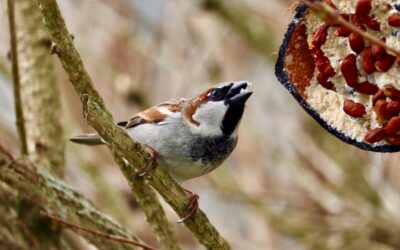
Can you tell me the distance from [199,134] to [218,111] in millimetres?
102

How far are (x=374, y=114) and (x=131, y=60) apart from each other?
3.74m

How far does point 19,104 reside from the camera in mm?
2715

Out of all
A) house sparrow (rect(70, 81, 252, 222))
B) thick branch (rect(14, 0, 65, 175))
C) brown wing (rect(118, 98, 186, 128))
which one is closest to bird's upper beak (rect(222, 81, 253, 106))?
house sparrow (rect(70, 81, 252, 222))

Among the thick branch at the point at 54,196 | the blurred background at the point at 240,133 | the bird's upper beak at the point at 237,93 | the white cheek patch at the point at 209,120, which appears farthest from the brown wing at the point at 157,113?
the blurred background at the point at 240,133

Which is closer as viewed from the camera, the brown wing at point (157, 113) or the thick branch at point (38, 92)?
the brown wing at point (157, 113)

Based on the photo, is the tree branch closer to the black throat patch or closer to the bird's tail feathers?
the black throat patch

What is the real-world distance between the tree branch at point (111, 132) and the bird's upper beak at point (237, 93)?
1.51ft

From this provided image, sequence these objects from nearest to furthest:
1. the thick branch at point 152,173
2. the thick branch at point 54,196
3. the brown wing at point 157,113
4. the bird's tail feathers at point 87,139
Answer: the thick branch at point 152,173 < the thick branch at point 54,196 < the brown wing at point 157,113 < the bird's tail feathers at point 87,139

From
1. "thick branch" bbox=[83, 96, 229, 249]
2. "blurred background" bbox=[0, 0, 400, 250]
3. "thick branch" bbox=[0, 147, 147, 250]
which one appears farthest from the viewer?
"blurred background" bbox=[0, 0, 400, 250]

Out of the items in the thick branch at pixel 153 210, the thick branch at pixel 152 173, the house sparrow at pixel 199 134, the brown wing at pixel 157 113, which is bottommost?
the thick branch at pixel 152 173

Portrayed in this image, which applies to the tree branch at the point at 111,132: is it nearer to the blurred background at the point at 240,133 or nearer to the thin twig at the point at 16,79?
the thin twig at the point at 16,79

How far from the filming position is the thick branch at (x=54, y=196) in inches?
101

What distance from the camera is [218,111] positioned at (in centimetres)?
267

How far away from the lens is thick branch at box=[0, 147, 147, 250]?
8.38 feet
